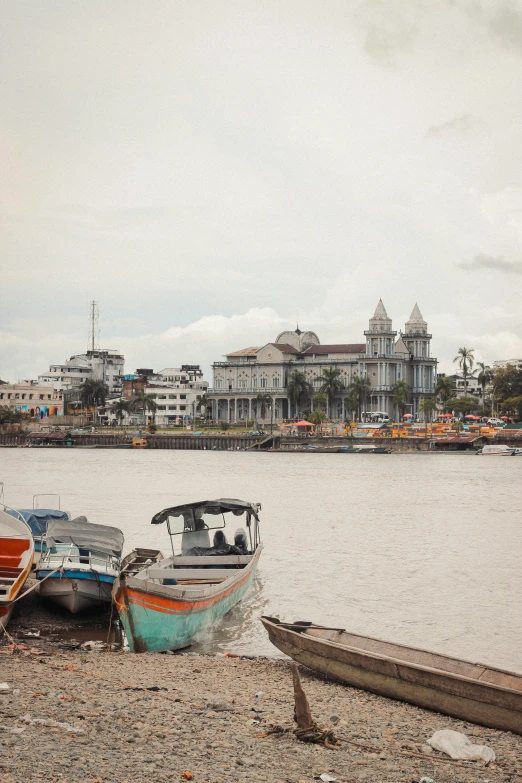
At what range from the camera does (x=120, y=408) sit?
177 m

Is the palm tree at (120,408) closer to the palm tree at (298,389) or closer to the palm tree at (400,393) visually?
the palm tree at (298,389)

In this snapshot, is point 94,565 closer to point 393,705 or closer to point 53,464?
point 393,705

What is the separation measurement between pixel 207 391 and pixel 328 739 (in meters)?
167

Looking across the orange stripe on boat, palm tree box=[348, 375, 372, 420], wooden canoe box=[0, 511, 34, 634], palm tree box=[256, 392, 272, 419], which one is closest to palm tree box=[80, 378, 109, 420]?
palm tree box=[256, 392, 272, 419]

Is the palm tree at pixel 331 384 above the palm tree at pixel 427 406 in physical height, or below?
above

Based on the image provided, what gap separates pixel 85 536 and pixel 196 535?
10.0 ft

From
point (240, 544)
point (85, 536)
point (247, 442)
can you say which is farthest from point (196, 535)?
point (247, 442)

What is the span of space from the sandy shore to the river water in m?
5.18

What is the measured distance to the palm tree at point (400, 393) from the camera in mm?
153875

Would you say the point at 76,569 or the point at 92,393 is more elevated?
the point at 92,393

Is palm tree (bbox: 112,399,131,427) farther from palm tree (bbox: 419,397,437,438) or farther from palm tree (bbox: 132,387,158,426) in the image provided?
palm tree (bbox: 419,397,437,438)

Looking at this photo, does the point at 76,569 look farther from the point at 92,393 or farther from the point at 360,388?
the point at 92,393

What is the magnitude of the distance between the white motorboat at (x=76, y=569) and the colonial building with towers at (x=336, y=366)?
13689cm

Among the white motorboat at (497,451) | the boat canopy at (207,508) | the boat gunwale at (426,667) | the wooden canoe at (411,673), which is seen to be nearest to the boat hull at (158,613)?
the wooden canoe at (411,673)
